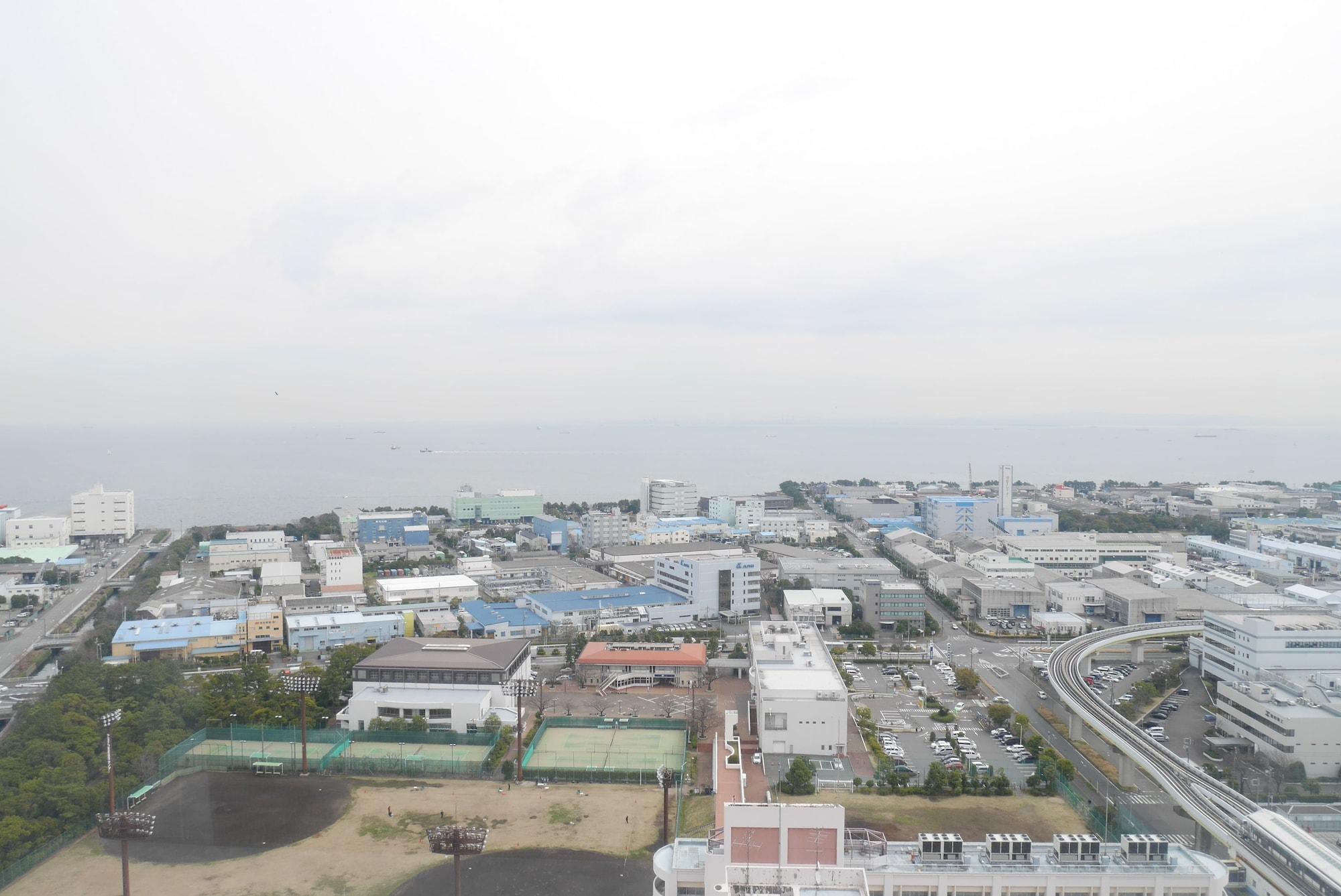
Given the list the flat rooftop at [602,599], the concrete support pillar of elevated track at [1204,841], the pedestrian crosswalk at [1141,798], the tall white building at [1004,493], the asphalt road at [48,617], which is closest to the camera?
the concrete support pillar of elevated track at [1204,841]

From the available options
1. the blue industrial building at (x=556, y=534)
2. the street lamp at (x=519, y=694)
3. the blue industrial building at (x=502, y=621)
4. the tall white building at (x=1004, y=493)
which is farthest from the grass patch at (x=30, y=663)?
the tall white building at (x=1004, y=493)

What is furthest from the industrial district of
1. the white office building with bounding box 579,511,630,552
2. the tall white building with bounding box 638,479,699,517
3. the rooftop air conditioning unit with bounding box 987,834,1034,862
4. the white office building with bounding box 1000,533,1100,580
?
the tall white building with bounding box 638,479,699,517

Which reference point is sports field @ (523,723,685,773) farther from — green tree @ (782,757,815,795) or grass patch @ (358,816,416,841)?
grass patch @ (358,816,416,841)

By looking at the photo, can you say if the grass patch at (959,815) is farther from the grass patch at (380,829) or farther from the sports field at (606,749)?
the grass patch at (380,829)

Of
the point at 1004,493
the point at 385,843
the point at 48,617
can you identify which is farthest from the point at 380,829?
the point at 1004,493

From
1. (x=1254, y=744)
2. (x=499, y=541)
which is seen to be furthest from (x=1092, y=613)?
(x=499, y=541)
